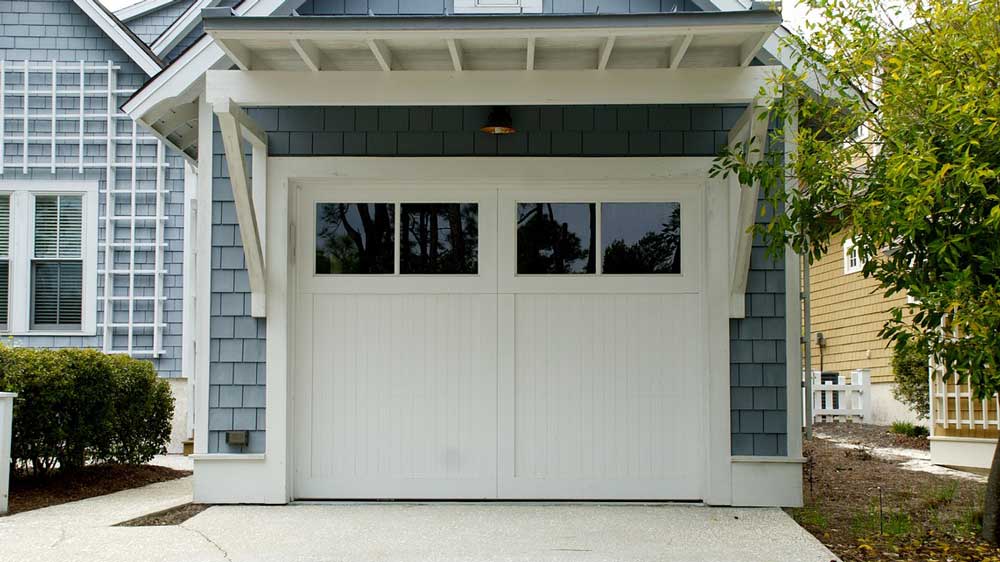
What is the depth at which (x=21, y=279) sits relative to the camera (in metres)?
11.5

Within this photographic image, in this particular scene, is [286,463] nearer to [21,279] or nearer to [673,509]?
[673,509]

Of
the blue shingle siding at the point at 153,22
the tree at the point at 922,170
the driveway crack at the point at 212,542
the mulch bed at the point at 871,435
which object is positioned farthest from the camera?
the blue shingle siding at the point at 153,22

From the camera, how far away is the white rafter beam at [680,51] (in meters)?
6.11

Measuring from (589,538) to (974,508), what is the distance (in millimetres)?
2904

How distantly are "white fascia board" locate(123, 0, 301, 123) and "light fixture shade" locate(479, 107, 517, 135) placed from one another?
1575 millimetres

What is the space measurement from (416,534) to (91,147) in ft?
23.5

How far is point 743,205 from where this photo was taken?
23.0ft

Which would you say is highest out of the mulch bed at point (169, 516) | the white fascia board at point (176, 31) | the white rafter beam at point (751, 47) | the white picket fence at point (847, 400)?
the white fascia board at point (176, 31)

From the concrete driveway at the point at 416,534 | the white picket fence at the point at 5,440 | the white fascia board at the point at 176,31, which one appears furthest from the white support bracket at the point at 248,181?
the white fascia board at the point at 176,31

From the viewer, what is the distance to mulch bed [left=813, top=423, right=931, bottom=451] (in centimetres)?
1319

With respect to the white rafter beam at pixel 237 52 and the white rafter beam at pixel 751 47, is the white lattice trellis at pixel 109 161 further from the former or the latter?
the white rafter beam at pixel 751 47

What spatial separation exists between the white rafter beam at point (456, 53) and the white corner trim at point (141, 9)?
8.12m

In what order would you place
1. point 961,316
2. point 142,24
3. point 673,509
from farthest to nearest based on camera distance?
point 142,24, point 673,509, point 961,316

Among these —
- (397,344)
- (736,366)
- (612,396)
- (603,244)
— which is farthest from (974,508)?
(397,344)
